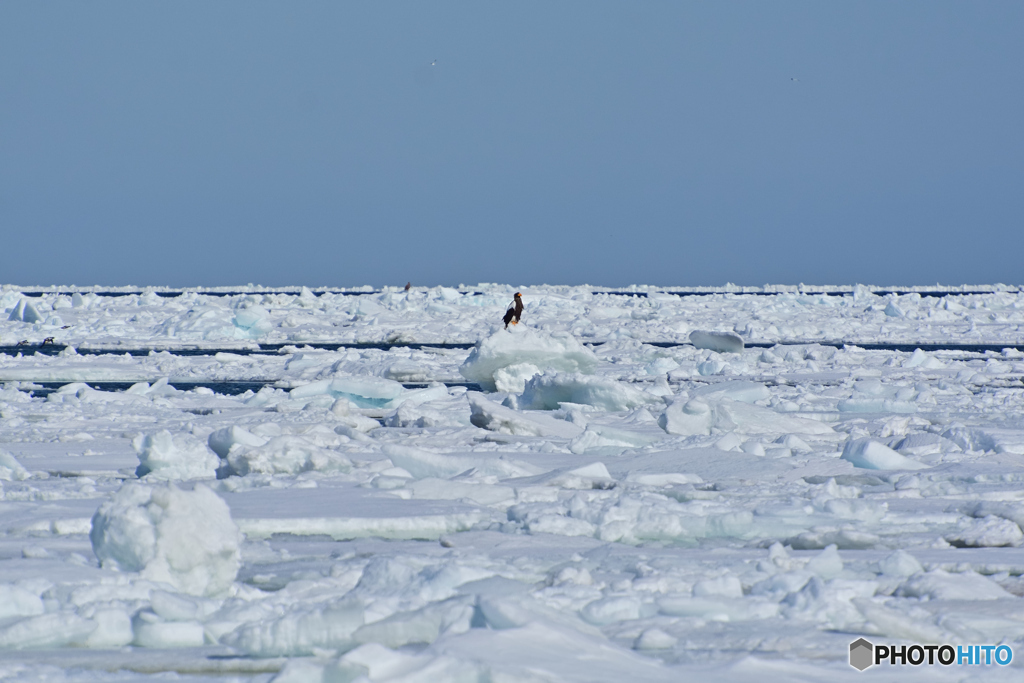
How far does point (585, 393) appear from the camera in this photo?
6805 millimetres

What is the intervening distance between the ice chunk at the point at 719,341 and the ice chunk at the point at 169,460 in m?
9.45

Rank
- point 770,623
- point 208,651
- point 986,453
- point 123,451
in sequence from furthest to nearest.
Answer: point 123,451 → point 986,453 → point 770,623 → point 208,651

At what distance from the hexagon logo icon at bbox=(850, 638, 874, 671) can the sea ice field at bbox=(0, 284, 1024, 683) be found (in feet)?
0.07

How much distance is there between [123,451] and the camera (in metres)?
5.09

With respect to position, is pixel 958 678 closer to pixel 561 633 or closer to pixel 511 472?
pixel 561 633

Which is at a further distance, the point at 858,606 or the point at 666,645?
the point at 858,606

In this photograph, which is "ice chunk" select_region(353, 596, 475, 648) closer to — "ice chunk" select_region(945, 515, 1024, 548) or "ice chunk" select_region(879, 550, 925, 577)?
"ice chunk" select_region(879, 550, 925, 577)

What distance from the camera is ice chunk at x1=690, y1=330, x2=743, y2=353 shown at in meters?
12.7

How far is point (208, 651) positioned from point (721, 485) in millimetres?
2458

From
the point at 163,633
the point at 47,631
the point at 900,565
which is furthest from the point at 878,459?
the point at 47,631

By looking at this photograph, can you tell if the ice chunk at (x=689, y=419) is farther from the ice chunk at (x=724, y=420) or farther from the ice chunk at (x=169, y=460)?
the ice chunk at (x=169, y=460)

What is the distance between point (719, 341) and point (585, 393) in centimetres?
655

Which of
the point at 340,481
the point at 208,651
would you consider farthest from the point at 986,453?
the point at 208,651

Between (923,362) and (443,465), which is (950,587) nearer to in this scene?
(443,465)
